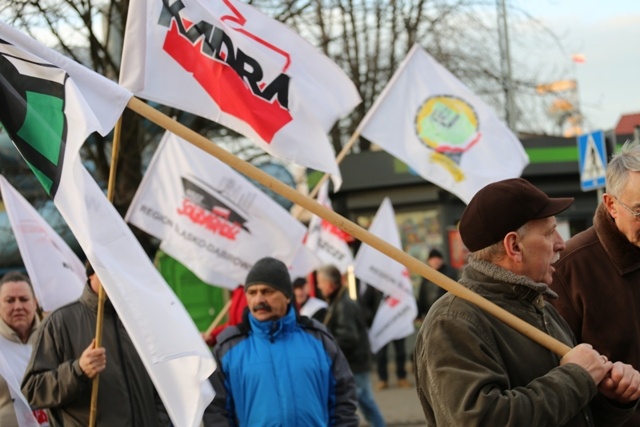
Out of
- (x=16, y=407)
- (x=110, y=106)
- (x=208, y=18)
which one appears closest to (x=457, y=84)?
(x=208, y=18)

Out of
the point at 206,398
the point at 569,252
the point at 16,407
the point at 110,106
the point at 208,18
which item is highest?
the point at 208,18

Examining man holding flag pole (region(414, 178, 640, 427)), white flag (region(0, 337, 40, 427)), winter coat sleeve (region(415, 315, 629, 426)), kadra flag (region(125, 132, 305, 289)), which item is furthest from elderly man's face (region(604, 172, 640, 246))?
kadra flag (region(125, 132, 305, 289))

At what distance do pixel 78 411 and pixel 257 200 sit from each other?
3732 mm

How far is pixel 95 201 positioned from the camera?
4.14 metres

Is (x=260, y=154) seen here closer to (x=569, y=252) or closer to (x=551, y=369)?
(x=569, y=252)

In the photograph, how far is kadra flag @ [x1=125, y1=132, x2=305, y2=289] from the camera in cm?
951

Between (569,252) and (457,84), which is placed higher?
(457,84)

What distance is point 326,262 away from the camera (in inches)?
499

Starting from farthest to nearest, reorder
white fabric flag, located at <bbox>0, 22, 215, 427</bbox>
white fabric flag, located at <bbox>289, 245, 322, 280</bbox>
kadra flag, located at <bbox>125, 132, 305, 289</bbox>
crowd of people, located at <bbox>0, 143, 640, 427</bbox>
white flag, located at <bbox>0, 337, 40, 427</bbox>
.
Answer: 1. white fabric flag, located at <bbox>289, 245, 322, 280</bbox>
2. kadra flag, located at <bbox>125, 132, 305, 289</bbox>
3. white flag, located at <bbox>0, 337, 40, 427</bbox>
4. white fabric flag, located at <bbox>0, 22, 215, 427</bbox>
5. crowd of people, located at <bbox>0, 143, 640, 427</bbox>

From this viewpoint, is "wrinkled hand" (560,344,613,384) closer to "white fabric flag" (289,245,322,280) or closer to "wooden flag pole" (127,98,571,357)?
"wooden flag pole" (127,98,571,357)

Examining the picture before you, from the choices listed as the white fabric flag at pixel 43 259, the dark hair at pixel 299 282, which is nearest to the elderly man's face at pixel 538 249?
the white fabric flag at pixel 43 259

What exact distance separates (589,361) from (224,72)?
311cm

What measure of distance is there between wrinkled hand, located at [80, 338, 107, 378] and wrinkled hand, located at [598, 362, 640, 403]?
2979 millimetres

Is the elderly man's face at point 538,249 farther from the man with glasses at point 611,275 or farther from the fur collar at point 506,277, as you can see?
the man with glasses at point 611,275
